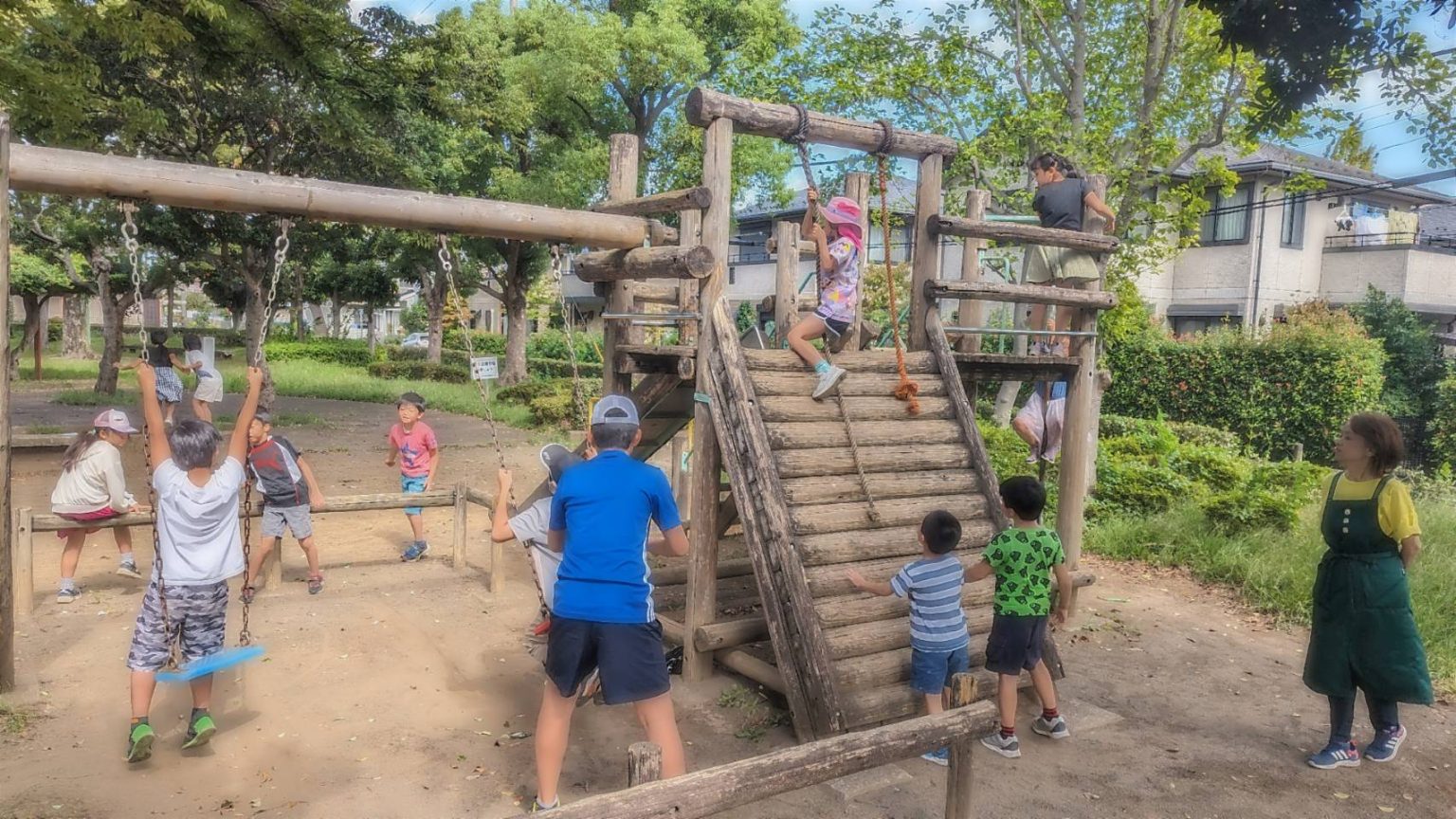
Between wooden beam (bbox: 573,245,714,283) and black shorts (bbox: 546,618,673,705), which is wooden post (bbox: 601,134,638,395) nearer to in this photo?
wooden beam (bbox: 573,245,714,283)

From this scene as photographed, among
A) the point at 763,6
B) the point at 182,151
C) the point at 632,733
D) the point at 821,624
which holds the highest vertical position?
the point at 763,6

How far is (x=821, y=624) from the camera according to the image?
196 inches

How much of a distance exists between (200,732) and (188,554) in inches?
35.4

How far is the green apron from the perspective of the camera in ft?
15.4

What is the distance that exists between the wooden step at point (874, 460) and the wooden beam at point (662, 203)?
5.64 feet

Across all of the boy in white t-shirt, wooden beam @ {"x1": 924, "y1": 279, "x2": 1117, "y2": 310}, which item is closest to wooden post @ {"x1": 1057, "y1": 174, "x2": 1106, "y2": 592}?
wooden beam @ {"x1": 924, "y1": 279, "x2": 1117, "y2": 310}

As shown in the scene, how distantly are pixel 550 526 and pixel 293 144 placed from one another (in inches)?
531

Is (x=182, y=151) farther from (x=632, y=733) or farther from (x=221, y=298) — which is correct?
(x=221, y=298)

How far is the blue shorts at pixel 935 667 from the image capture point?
481 centimetres

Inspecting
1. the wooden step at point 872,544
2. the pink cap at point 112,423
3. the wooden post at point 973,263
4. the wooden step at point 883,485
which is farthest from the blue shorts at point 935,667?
the pink cap at point 112,423

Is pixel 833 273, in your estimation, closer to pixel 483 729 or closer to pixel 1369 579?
pixel 1369 579

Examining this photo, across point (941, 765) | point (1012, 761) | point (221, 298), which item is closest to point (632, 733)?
point (941, 765)

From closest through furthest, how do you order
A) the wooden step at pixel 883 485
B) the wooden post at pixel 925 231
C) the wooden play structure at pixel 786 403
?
the wooden play structure at pixel 786 403 < the wooden step at pixel 883 485 < the wooden post at pixel 925 231

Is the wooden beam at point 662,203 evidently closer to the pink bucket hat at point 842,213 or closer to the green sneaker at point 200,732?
the pink bucket hat at point 842,213
